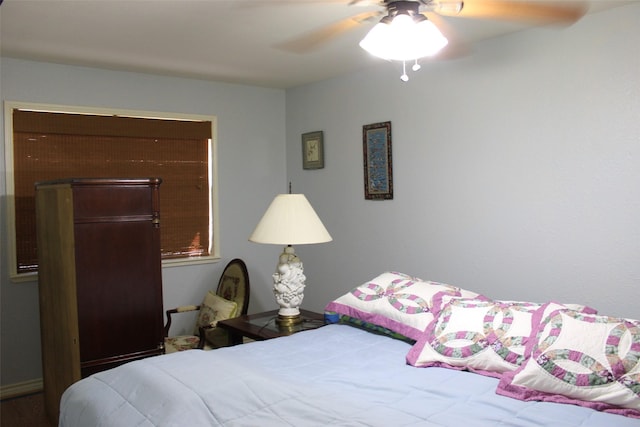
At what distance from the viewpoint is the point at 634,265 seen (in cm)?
279

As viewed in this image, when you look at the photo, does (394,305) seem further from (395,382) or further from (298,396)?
(298,396)

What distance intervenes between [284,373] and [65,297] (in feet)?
4.77

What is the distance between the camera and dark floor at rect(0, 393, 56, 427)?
11.1ft

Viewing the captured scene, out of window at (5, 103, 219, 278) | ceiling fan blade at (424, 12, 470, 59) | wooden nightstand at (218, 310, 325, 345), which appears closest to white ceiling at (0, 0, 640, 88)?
ceiling fan blade at (424, 12, 470, 59)

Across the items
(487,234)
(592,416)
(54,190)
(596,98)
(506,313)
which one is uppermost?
(596,98)

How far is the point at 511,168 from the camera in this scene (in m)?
3.29

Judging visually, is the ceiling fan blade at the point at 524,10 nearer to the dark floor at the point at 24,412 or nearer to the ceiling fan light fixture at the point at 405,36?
the ceiling fan light fixture at the point at 405,36

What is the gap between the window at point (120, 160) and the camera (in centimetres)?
378

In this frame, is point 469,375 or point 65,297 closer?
point 469,375

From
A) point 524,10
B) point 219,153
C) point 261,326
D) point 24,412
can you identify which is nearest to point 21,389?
point 24,412

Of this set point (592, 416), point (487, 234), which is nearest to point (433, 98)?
point (487, 234)

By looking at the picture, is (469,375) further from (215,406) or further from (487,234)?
(487,234)

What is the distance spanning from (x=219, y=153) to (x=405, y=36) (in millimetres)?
2620

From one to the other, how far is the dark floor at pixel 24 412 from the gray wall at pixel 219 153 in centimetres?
16
